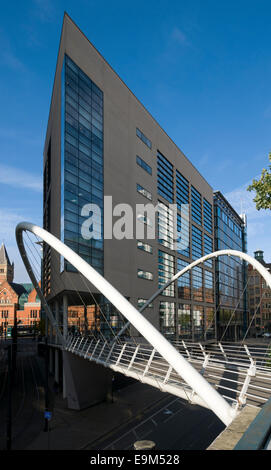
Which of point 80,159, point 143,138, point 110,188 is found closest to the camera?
point 80,159

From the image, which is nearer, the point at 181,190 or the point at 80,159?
the point at 80,159

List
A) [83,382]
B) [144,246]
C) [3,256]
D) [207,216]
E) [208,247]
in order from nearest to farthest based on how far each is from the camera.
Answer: [83,382]
[144,246]
[208,247]
[207,216]
[3,256]

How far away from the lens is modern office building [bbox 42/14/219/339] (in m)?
31.0

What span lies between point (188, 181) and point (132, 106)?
1950 centimetres

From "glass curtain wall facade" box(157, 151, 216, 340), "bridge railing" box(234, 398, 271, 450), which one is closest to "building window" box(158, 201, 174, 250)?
"glass curtain wall facade" box(157, 151, 216, 340)

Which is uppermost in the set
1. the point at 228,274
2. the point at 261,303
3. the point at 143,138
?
the point at 143,138

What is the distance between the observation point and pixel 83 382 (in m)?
25.6

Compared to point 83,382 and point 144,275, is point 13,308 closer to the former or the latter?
point 144,275

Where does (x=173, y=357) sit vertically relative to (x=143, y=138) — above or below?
below

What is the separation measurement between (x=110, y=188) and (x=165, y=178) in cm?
1585

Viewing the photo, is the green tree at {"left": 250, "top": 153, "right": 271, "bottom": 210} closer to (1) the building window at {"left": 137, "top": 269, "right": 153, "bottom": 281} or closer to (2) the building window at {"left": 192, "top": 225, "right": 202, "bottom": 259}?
(1) the building window at {"left": 137, "top": 269, "right": 153, "bottom": 281}

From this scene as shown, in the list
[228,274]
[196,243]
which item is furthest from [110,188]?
[228,274]

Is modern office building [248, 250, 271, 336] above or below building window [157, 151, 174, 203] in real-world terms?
below

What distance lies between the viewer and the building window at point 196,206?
194 feet
